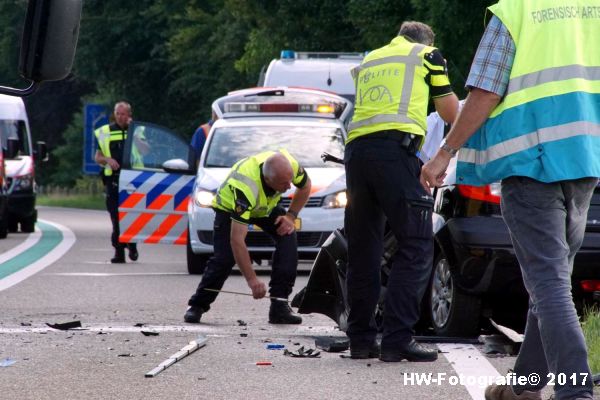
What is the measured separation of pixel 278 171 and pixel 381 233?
230cm

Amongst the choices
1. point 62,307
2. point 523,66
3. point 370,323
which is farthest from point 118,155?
point 523,66

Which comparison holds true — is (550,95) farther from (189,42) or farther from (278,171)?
(189,42)

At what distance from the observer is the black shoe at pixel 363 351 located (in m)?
8.59

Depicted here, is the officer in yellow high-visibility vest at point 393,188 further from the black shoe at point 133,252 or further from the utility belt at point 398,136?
the black shoe at point 133,252

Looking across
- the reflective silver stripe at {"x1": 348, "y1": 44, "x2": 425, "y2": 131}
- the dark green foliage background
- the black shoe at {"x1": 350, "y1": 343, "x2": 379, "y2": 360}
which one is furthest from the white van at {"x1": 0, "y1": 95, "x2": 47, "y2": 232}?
the reflective silver stripe at {"x1": 348, "y1": 44, "x2": 425, "y2": 131}

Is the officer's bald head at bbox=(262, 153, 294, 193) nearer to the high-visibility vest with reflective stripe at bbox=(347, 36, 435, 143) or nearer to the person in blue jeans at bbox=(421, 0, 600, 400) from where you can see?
the high-visibility vest with reflective stripe at bbox=(347, 36, 435, 143)

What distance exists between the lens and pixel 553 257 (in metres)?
5.95

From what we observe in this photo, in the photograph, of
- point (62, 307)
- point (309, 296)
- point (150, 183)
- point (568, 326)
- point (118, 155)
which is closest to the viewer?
point (568, 326)

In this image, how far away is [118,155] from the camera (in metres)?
19.6

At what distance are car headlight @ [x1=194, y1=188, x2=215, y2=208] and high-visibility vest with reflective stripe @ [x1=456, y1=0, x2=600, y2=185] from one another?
10.4m

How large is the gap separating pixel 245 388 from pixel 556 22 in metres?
2.29

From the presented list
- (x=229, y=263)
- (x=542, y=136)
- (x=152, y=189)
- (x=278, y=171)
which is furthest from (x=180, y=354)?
(x=152, y=189)

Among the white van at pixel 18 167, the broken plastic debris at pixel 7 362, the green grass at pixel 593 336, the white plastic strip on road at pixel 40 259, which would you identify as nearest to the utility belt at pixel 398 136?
the green grass at pixel 593 336

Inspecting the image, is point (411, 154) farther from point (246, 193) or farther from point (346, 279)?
point (246, 193)
